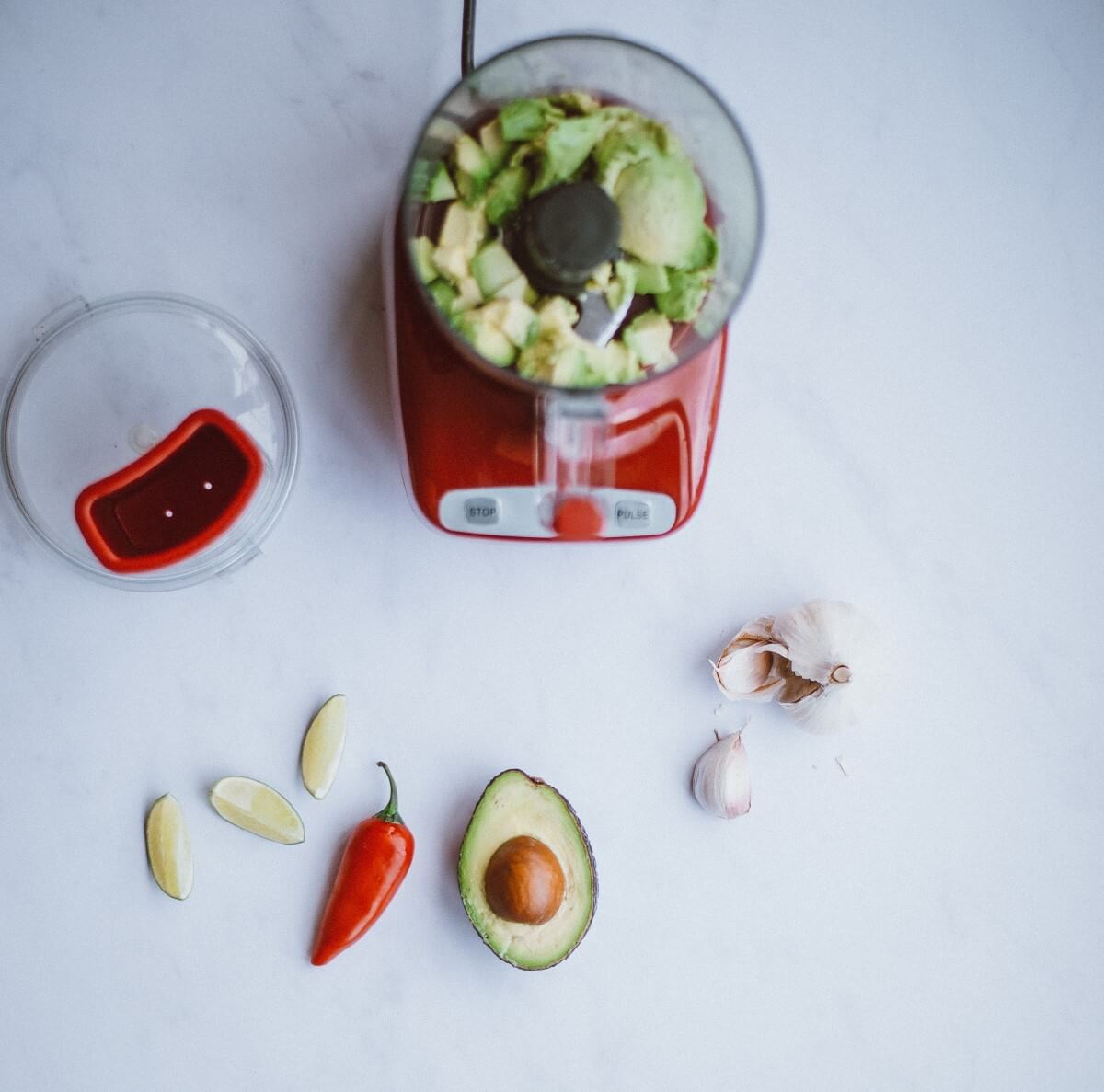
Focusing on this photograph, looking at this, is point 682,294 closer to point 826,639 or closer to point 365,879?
point 826,639

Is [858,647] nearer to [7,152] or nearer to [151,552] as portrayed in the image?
[151,552]

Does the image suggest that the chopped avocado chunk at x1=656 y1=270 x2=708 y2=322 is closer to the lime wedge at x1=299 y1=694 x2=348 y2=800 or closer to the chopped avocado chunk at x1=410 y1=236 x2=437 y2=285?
the chopped avocado chunk at x1=410 y1=236 x2=437 y2=285

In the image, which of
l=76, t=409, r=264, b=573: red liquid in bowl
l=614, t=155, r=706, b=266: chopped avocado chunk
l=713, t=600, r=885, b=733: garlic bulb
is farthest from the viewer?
l=713, t=600, r=885, b=733: garlic bulb

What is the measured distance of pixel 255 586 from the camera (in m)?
0.84

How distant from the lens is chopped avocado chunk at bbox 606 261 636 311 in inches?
23.4

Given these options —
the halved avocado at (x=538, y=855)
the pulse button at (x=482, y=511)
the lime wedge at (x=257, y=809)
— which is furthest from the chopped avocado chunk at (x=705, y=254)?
the lime wedge at (x=257, y=809)

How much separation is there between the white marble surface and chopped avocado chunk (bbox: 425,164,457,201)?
0.71 feet

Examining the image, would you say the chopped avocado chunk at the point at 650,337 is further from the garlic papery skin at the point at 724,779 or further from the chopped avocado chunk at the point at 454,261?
the garlic papery skin at the point at 724,779

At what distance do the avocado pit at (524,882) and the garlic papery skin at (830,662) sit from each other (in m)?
0.24

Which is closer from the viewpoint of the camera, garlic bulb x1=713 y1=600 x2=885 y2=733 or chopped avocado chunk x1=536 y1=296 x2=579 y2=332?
chopped avocado chunk x1=536 y1=296 x2=579 y2=332

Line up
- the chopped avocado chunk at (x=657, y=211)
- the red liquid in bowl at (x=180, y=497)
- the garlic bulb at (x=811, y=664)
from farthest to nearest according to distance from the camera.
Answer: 1. the garlic bulb at (x=811, y=664)
2. the red liquid in bowl at (x=180, y=497)
3. the chopped avocado chunk at (x=657, y=211)

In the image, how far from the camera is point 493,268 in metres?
0.60


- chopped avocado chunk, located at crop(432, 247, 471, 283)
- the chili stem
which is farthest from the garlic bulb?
chopped avocado chunk, located at crop(432, 247, 471, 283)

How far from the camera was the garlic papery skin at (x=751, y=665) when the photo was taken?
83cm
